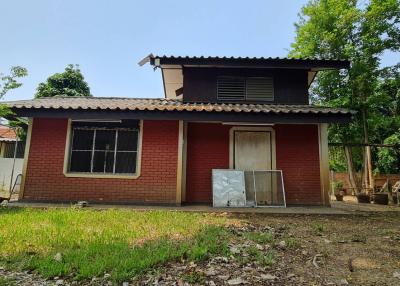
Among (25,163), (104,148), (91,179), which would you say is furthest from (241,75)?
(25,163)

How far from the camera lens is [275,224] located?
5758 mm

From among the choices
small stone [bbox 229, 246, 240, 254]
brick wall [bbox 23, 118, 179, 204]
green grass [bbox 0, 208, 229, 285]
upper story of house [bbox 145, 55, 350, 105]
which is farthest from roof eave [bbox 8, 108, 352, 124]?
small stone [bbox 229, 246, 240, 254]

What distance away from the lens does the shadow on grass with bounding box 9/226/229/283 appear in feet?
10.4

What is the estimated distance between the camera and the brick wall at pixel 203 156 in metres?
8.74

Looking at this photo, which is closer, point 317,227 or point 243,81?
point 317,227

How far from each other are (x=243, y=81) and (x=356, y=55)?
9291mm

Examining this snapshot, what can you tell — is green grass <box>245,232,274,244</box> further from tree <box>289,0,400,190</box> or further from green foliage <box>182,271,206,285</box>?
tree <box>289,0,400,190</box>

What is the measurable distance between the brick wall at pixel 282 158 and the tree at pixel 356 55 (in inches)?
284

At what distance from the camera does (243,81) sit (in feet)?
33.7

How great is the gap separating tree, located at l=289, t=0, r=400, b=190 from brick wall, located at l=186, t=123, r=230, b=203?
9.01m

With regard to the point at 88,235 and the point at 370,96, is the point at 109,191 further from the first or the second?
the point at 370,96

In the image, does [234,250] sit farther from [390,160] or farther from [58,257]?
[390,160]

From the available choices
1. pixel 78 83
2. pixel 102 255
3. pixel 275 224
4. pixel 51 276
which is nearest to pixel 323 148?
pixel 275 224

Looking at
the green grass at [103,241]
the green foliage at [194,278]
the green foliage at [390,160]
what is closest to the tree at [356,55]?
the green foliage at [390,160]
